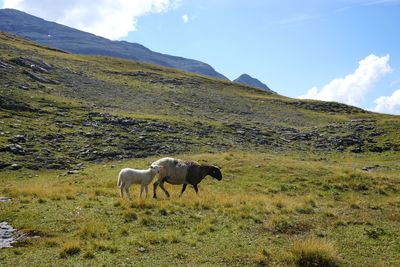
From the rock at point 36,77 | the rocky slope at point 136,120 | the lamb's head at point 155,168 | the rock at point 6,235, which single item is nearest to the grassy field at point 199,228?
the rock at point 6,235

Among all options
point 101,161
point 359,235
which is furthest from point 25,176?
point 359,235

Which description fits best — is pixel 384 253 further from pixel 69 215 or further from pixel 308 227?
pixel 69 215

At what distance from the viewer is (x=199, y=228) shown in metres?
17.4

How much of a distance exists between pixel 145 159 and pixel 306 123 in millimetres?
39263

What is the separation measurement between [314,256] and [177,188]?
685 inches

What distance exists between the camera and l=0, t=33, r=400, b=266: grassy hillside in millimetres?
14930

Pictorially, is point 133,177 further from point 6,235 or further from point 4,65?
point 4,65

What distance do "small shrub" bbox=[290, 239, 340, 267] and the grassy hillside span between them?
0.04 m

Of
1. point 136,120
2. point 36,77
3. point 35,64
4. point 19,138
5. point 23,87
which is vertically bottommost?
point 19,138

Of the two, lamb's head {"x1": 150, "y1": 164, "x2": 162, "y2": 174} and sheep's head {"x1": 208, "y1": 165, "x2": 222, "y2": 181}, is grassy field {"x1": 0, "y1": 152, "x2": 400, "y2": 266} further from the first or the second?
lamb's head {"x1": 150, "y1": 164, "x2": 162, "y2": 174}

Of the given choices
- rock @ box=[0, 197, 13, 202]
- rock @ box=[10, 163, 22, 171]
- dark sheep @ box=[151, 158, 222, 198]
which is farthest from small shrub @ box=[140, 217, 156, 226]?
rock @ box=[10, 163, 22, 171]

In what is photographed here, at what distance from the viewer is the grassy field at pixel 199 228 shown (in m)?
14.0

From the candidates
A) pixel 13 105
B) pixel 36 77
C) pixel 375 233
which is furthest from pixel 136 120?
pixel 375 233

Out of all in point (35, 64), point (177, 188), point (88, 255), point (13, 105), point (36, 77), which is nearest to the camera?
point (88, 255)
